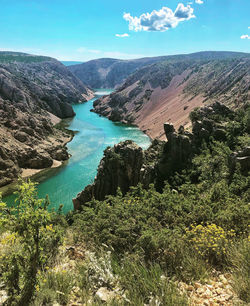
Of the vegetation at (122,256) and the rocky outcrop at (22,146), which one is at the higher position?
the vegetation at (122,256)

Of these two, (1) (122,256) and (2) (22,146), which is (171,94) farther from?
(1) (122,256)

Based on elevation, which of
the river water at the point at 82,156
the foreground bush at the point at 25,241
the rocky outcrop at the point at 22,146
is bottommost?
the river water at the point at 82,156

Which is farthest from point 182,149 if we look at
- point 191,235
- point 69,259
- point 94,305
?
point 94,305

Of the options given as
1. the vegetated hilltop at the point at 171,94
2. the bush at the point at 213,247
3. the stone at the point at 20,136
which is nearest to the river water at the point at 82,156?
the vegetated hilltop at the point at 171,94

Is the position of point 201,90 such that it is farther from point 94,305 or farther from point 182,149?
point 94,305

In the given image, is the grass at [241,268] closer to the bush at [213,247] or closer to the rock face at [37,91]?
the bush at [213,247]

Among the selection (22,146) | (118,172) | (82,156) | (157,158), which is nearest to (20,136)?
(22,146)

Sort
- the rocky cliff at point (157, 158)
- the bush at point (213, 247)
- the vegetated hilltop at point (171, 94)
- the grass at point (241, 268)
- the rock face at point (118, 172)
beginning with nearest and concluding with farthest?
the grass at point (241, 268), the bush at point (213, 247), the rocky cliff at point (157, 158), the rock face at point (118, 172), the vegetated hilltop at point (171, 94)
